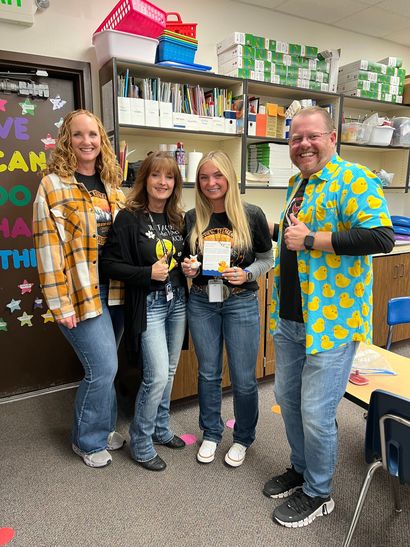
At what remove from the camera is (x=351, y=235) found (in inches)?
51.9

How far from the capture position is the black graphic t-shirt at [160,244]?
1795mm

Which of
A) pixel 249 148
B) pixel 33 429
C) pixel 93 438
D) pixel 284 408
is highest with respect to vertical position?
pixel 249 148

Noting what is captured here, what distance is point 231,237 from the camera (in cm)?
181

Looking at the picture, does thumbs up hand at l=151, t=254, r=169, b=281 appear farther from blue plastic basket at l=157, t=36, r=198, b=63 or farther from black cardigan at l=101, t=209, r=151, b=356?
blue plastic basket at l=157, t=36, r=198, b=63

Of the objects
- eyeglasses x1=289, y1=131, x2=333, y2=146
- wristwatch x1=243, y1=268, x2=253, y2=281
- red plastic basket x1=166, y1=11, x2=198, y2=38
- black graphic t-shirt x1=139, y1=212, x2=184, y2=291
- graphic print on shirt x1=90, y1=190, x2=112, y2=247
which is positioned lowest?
wristwatch x1=243, y1=268, x2=253, y2=281

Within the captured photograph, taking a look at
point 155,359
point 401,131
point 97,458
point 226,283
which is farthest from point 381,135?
point 97,458

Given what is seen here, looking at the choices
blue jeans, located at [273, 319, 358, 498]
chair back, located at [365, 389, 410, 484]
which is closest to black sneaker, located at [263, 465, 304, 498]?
blue jeans, located at [273, 319, 358, 498]

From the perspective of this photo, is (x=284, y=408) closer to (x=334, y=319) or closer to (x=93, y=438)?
(x=334, y=319)

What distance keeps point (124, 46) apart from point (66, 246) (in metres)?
1.37

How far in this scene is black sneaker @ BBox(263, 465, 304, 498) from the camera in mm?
1816

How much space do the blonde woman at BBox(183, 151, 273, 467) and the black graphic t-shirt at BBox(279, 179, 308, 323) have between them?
220 millimetres

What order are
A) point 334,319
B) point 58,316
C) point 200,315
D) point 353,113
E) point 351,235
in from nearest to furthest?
point 351,235
point 334,319
point 58,316
point 200,315
point 353,113

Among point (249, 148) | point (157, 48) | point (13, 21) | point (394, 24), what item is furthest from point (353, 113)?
point (13, 21)

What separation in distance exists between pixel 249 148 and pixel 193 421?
2.10 metres
